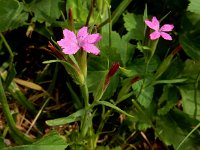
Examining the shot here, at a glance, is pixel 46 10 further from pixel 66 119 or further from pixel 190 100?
pixel 190 100

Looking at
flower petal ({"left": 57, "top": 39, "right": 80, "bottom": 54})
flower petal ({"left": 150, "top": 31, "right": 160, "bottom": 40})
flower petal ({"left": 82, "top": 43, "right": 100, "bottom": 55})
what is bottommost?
flower petal ({"left": 150, "top": 31, "right": 160, "bottom": 40})

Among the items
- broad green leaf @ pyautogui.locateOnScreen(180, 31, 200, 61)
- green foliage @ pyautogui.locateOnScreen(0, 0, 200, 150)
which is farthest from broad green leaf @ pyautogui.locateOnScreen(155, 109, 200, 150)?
broad green leaf @ pyautogui.locateOnScreen(180, 31, 200, 61)

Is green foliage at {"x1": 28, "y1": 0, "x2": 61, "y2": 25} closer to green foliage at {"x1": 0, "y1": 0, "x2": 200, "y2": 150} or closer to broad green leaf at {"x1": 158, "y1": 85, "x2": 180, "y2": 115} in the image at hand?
green foliage at {"x1": 0, "y1": 0, "x2": 200, "y2": 150}

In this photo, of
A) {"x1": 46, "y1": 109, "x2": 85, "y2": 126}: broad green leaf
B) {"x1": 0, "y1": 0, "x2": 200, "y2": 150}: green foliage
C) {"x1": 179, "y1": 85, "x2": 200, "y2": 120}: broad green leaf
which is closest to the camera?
{"x1": 46, "y1": 109, "x2": 85, "y2": 126}: broad green leaf

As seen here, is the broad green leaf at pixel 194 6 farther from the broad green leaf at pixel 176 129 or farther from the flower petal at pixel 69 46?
the flower petal at pixel 69 46

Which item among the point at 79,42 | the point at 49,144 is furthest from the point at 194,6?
the point at 49,144

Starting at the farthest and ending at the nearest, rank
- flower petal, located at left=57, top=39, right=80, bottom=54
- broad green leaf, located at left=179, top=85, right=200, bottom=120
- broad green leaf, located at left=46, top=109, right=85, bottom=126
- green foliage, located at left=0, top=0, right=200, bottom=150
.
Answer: broad green leaf, located at left=179, top=85, right=200, bottom=120
green foliage, located at left=0, top=0, right=200, bottom=150
broad green leaf, located at left=46, top=109, right=85, bottom=126
flower petal, located at left=57, top=39, right=80, bottom=54

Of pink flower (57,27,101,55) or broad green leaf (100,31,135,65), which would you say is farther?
broad green leaf (100,31,135,65)
